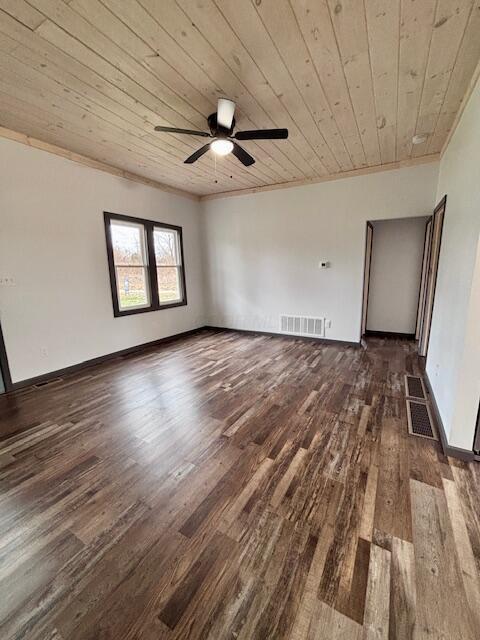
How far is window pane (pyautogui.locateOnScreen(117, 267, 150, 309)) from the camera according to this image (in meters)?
4.49

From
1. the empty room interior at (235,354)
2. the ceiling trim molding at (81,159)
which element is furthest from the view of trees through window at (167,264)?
the ceiling trim molding at (81,159)

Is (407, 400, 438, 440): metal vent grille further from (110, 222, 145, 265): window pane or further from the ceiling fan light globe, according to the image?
(110, 222, 145, 265): window pane

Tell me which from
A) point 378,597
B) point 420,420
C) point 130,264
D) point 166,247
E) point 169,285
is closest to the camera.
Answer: point 378,597

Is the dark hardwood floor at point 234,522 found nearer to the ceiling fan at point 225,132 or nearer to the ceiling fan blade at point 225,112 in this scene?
the ceiling fan at point 225,132

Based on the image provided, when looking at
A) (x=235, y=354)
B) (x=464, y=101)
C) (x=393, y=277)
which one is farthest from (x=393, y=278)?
(x=235, y=354)

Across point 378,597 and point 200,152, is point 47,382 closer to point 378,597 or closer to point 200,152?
point 200,152

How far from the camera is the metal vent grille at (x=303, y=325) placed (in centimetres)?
506

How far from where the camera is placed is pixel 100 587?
1231mm

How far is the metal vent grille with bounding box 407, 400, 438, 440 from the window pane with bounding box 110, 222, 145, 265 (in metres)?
4.51

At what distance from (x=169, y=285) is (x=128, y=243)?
3.86 feet

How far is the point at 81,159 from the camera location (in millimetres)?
3717

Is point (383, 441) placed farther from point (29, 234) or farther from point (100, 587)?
point (29, 234)

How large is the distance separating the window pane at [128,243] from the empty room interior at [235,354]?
37mm

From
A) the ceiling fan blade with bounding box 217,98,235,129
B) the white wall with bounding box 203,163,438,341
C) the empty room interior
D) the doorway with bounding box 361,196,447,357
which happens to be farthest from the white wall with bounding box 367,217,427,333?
the ceiling fan blade with bounding box 217,98,235,129
